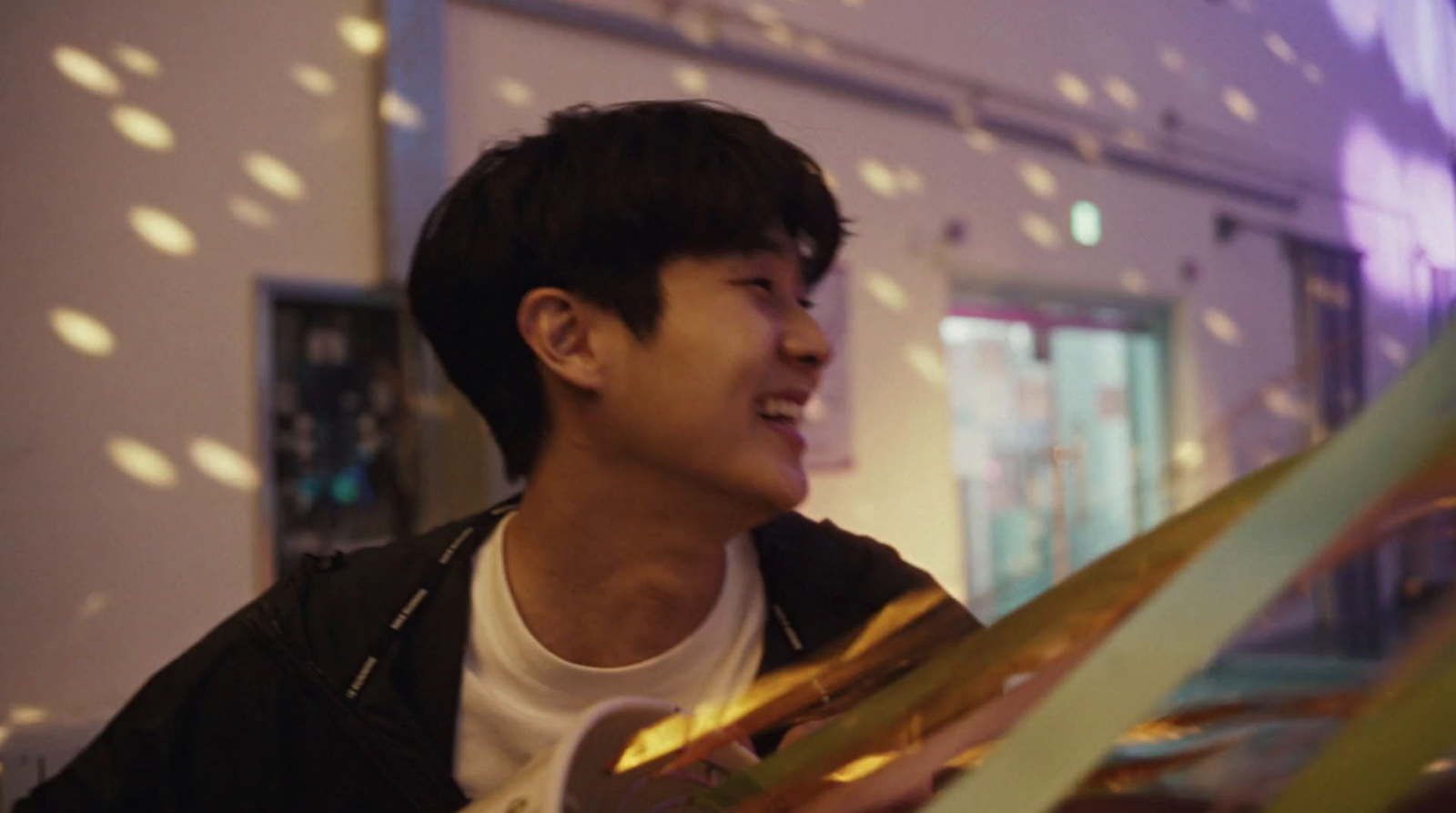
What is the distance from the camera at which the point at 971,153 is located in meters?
2.73

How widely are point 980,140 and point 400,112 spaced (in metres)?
1.57

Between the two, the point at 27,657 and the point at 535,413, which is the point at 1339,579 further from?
the point at 27,657

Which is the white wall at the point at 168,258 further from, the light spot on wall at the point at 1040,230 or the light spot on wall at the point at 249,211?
the light spot on wall at the point at 1040,230

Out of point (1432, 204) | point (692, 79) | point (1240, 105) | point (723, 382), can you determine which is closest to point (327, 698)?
point (723, 382)

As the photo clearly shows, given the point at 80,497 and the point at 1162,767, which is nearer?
the point at 1162,767

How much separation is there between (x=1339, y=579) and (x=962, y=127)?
8.50 feet

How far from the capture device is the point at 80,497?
136cm

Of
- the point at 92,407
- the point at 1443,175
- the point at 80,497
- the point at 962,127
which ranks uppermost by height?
the point at 962,127

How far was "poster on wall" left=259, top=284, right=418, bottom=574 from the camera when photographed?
1556 millimetres

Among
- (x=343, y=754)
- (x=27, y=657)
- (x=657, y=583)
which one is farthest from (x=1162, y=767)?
(x=27, y=657)

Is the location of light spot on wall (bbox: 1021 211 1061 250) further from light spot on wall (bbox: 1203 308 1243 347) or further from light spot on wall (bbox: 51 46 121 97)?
light spot on wall (bbox: 51 46 121 97)

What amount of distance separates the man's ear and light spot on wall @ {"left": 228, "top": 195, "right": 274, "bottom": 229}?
2.71 ft

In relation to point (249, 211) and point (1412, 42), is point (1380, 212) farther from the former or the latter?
point (249, 211)

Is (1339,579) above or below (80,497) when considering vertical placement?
above
